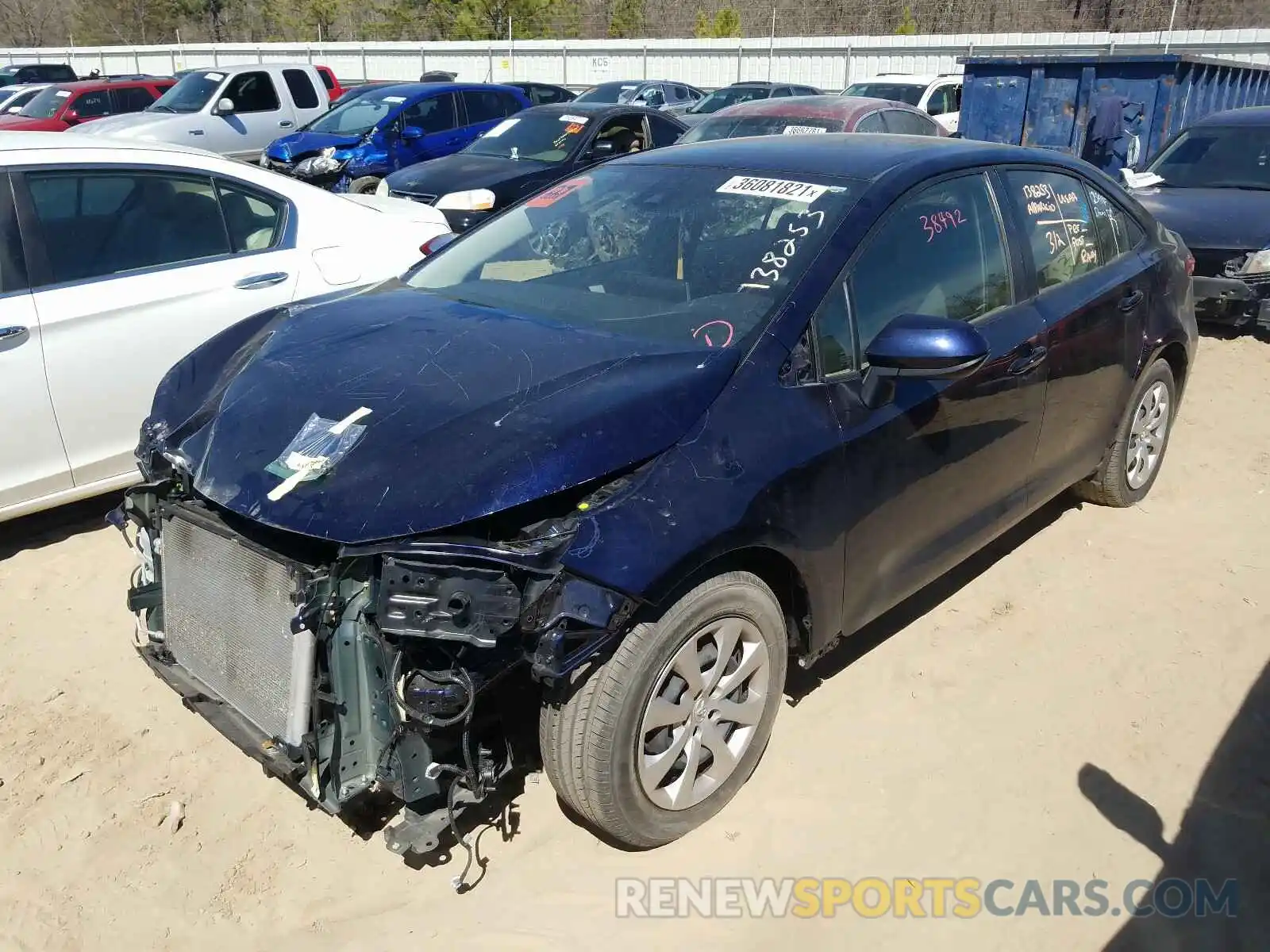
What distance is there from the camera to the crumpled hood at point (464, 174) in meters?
9.47

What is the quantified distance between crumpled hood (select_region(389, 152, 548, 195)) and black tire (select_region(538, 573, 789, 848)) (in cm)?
747

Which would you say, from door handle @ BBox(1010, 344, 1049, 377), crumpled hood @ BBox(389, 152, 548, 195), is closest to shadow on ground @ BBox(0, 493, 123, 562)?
door handle @ BBox(1010, 344, 1049, 377)

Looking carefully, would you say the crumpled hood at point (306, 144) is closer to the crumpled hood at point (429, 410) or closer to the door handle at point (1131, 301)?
the crumpled hood at point (429, 410)

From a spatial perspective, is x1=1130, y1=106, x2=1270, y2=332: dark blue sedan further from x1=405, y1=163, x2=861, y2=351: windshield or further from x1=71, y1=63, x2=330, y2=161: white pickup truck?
x1=71, y1=63, x2=330, y2=161: white pickup truck

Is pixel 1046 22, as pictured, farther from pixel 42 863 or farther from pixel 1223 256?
pixel 42 863

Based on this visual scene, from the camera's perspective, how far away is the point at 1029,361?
3572 millimetres

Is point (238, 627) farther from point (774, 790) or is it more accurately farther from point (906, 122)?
point (906, 122)

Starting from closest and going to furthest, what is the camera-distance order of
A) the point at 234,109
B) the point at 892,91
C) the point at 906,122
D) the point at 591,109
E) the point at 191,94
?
the point at 906,122 < the point at 591,109 < the point at 234,109 < the point at 191,94 < the point at 892,91

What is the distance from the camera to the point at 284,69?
16.1 metres

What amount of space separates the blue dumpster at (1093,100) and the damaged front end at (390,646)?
11.1 meters

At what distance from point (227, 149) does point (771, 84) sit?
930 cm

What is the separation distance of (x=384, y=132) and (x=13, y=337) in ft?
30.5

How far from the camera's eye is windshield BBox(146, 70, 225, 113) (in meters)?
15.2

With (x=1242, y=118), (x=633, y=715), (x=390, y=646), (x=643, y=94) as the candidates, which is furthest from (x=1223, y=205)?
(x=643, y=94)
